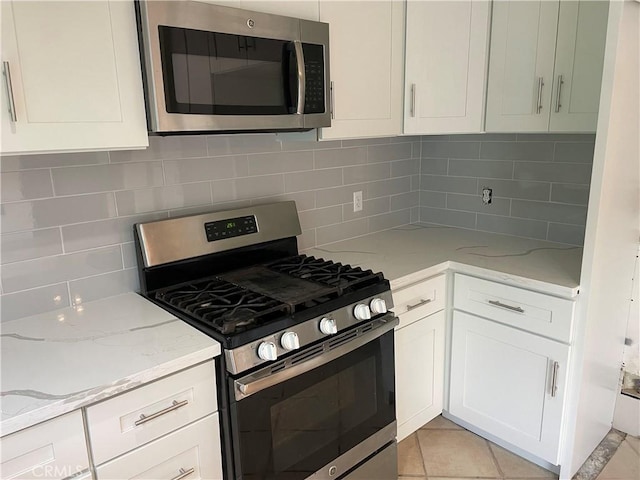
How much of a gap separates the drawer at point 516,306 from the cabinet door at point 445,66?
707 mm

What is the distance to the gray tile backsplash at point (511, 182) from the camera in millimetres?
2268

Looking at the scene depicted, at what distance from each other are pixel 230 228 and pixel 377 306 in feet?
2.14

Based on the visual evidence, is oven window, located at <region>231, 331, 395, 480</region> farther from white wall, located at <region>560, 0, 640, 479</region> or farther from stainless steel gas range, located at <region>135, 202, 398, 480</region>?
white wall, located at <region>560, 0, 640, 479</region>

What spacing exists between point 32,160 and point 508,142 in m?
2.07

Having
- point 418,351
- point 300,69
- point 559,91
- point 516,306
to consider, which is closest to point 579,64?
point 559,91

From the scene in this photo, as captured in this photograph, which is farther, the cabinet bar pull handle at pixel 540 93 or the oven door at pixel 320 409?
the cabinet bar pull handle at pixel 540 93

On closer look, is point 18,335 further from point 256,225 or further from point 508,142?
point 508,142

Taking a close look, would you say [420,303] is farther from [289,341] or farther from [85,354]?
[85,354]

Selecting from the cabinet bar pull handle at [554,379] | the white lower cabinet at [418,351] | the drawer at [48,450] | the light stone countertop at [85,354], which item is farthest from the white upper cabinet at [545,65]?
the drawer at [48,450]

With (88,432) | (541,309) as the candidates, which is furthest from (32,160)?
(541,309)

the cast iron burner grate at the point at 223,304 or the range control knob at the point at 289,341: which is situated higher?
the cast iron burner grate at the point at 223,304

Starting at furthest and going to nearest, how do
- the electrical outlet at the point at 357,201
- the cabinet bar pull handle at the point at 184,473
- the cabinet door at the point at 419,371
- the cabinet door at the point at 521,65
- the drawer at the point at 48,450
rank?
the electrical outlet at the point at 357,201 → the cabinet door at the point at 419,371 → the cabinet door at the point at 521,65 → the cabinet bar pull handle at the point at 184,473 → the drawer at the point at 48,450

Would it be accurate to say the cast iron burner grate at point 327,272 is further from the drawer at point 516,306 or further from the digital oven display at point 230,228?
the drawer at point 516,306

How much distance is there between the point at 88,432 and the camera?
46.8 inches
